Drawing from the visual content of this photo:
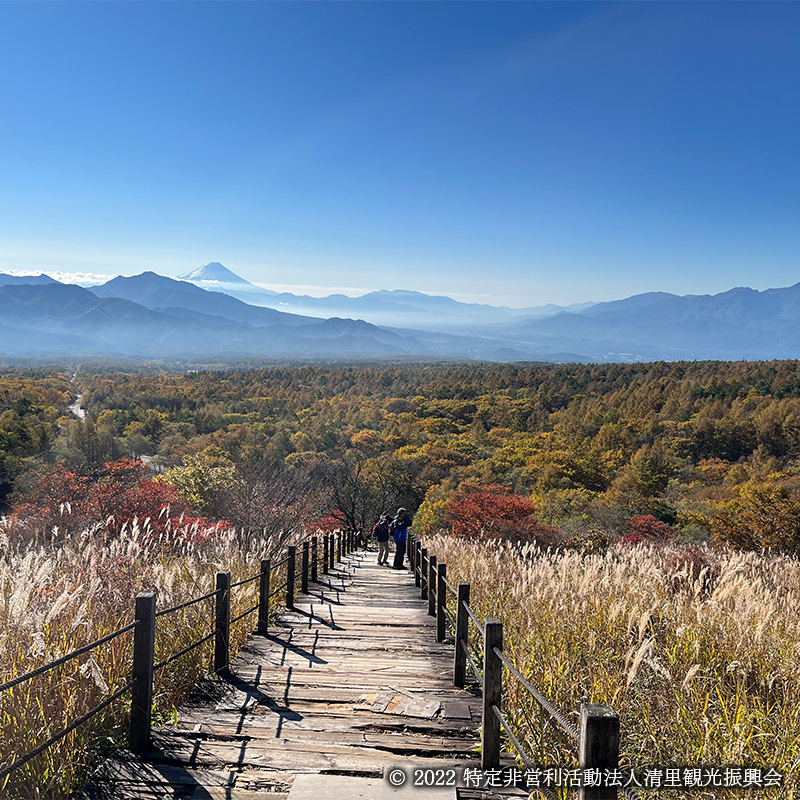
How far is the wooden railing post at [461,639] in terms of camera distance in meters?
4.84

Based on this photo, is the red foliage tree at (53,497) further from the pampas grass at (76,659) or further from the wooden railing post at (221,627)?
the wooden railing post at (221,627)

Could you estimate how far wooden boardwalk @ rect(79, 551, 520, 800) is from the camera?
322 cm

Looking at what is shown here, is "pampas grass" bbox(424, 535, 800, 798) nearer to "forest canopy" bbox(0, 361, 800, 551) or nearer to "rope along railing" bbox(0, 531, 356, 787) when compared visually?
"rope along railing" bbox(0, 531, 356, 787)

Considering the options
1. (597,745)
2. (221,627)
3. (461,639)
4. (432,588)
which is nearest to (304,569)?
(432,588)

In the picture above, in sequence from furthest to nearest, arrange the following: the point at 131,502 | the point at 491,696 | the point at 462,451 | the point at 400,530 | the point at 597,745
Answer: the point at 462,451
the point at 131,502
the point at 400,530
the point at 491,696
the point at 597,745

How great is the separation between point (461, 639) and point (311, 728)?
1467mm

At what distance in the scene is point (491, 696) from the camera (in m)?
3.54

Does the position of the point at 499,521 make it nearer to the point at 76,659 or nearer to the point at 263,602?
the point at 263,602

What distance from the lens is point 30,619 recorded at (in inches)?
137

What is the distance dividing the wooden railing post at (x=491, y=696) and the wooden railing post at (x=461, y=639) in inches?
48.0

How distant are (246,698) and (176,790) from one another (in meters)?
1.23

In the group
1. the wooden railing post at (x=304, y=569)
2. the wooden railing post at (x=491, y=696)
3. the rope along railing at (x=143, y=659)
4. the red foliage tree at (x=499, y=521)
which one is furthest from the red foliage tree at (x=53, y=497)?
the wooden railing post at (x=491, y=696)

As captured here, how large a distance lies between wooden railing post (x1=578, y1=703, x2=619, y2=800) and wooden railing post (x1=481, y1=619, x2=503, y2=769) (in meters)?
1.35

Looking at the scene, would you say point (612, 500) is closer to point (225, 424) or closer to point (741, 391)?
point (741, 391)
